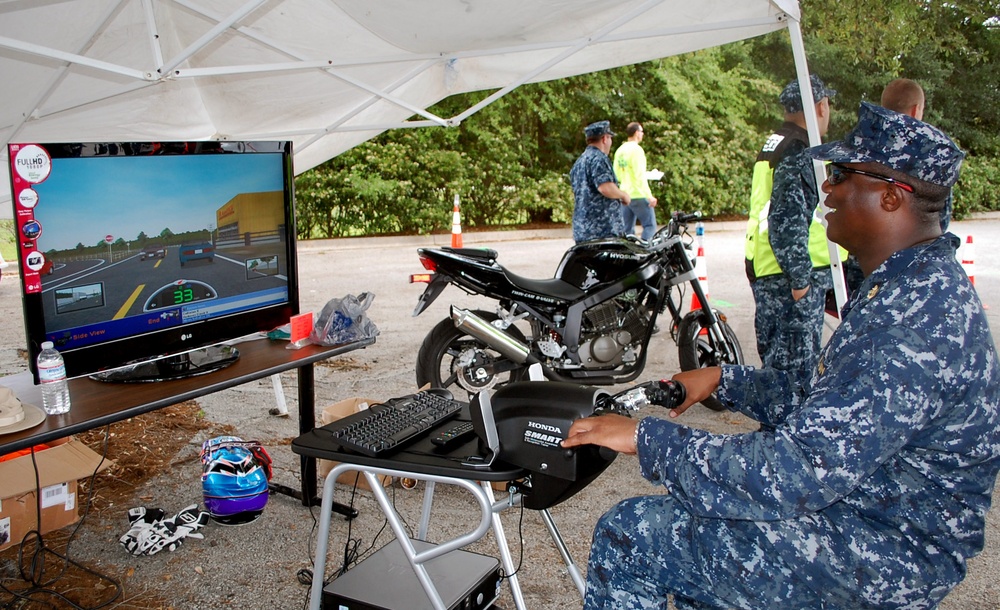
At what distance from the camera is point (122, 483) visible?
12.2 feet

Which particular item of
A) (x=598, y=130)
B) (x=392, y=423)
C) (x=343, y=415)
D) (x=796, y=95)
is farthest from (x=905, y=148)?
(x=598, y=130)

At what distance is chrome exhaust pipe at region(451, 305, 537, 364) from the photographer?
13.9ft

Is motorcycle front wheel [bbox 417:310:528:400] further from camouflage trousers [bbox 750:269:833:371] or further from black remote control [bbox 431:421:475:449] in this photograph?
black remote control [bbox 431:421:475:449]

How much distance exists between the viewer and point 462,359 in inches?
182

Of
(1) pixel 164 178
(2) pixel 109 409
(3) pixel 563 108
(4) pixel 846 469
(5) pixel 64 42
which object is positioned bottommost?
(2) pixel 109 409

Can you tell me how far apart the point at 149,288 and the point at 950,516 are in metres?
2.45

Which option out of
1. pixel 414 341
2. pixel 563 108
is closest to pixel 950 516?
pixel 414 341

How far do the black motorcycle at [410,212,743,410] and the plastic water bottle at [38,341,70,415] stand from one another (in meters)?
2.31

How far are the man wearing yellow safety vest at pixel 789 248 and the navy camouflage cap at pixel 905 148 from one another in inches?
83.9

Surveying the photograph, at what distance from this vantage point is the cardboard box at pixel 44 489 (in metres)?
3.00

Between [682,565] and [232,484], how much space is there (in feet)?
7.03

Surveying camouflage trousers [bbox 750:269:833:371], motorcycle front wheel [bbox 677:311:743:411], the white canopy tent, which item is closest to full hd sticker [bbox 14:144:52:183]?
the white canopy tent

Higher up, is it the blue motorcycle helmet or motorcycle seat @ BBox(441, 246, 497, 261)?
motorcycle seat @ BBox(441, 246, 497, 261)

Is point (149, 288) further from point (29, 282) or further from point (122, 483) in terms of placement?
point (122, 483)
